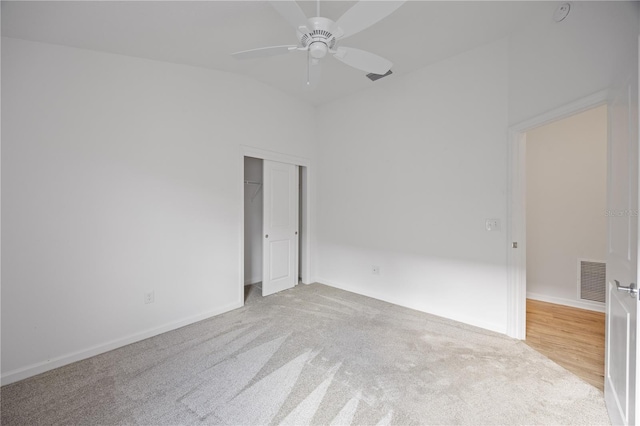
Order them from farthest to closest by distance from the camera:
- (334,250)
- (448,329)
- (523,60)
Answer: (334,250), (448,329), (523,60)

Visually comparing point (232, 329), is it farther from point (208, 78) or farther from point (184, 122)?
point (208, 78)

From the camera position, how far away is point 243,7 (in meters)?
1.99

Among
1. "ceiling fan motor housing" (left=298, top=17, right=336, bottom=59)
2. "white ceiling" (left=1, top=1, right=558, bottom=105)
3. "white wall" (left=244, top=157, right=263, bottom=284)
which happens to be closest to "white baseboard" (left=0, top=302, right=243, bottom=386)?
"white wall" (left=244, top=157, right=263, bottom=284)

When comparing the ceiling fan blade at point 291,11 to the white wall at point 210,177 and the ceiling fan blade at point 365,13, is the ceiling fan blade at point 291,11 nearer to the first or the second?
the ceiling fan blade at point 365,13

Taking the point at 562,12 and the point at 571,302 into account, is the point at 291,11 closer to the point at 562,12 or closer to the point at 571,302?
the point at 562,12

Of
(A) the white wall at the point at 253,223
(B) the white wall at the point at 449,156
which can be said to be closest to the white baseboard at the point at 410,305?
(B) the white wall at the point at 449,156

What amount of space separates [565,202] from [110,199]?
16.7 feet

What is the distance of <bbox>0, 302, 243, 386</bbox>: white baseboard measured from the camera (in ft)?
6.45

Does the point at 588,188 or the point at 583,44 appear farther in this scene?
the point at 588,188

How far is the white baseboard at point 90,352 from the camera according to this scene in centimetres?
197

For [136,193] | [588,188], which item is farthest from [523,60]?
[136,193]

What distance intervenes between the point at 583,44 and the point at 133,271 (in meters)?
4.10

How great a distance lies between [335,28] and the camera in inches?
61.1

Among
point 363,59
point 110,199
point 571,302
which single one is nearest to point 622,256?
point 363,59
